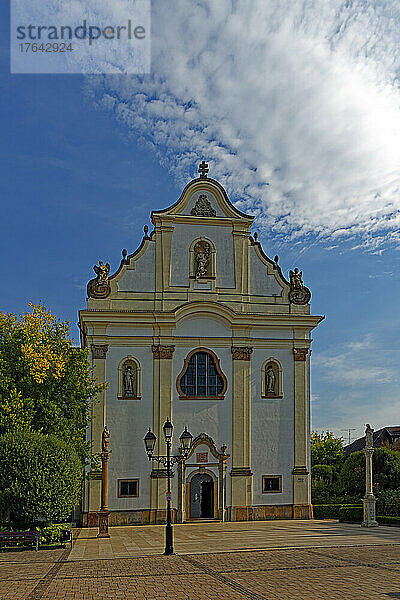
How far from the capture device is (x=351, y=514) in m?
37.1

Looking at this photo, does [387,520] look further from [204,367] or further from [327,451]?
[327,451]

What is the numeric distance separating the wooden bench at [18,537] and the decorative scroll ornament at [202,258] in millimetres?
17903

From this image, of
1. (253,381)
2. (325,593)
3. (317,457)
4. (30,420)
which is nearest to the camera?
(325,593)

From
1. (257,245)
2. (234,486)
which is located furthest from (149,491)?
(257,245)

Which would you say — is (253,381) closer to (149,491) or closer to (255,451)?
(255,451)

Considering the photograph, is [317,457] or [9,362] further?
[317,457]

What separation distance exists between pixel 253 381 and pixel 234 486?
19.0ft

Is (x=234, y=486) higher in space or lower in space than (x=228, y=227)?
lower

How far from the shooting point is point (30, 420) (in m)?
32.1

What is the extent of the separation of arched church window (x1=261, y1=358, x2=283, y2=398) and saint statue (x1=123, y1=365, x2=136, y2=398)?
284 inches

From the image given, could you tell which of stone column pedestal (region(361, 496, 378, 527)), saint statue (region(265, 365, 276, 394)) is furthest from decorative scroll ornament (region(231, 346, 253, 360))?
stone column pedestal (region(361, 496, 378, 527))

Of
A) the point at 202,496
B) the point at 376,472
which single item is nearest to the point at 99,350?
the point at 202,496

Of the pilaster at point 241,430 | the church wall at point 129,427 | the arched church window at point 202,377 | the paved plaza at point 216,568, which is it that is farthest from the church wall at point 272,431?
the paved plaza at point 216,568

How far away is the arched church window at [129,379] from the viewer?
38062 millimetres
